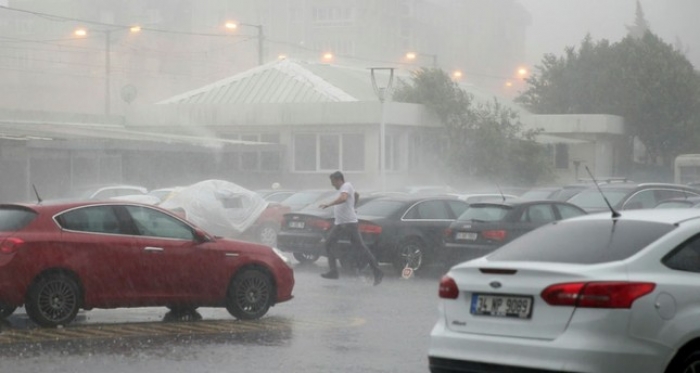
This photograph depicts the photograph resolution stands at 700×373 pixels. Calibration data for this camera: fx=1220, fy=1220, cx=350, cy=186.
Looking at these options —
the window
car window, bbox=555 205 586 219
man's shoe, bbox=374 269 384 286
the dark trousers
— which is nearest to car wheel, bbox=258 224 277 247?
car window, bbox=555 205 586 219

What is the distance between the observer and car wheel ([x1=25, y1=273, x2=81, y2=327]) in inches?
499

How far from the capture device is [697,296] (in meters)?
7.83

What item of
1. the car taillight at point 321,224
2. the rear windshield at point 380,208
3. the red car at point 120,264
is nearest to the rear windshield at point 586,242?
the red car at point 120,264

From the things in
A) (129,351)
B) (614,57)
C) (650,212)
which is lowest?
(129,351)

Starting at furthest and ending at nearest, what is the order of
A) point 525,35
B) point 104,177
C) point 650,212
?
point 525,35, point 104,177, point 650,212

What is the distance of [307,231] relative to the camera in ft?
77.3

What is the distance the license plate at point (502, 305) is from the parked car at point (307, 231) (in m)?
14.9

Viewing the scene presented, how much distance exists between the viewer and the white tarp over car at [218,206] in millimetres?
27156

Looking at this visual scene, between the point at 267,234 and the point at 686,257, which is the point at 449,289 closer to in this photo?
the point at 686,257

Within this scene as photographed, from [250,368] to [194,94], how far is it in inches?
1883

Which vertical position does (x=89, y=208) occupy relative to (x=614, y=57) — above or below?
below

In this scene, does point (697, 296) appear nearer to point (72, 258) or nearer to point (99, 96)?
point (72, 258)

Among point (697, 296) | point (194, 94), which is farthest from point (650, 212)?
point (194, 94)

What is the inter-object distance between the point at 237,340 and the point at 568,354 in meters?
5.40
